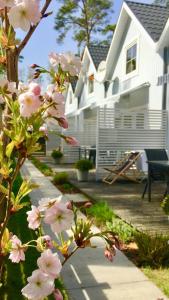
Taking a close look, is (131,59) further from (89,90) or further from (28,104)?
(28,104)

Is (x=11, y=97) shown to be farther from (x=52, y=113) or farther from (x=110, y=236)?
(x=110, y=236)

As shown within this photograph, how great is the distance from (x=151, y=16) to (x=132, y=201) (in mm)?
10071

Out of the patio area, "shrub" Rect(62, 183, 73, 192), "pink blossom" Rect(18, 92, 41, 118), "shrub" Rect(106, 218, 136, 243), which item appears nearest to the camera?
"pink blossom" Rect(18, 92, 41, 118)

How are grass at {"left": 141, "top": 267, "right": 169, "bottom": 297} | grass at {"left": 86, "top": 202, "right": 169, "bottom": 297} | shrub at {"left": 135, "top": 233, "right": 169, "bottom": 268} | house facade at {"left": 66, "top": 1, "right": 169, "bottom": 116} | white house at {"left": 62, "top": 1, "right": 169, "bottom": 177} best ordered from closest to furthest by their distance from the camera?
grass at {"left": 141, "top": 267, "right": 169, "bottom": 297}, grass at {"left": 86, "top": 202, "right": 169, "bottom": 297}, shrub at {"left": 135, "top": 233, "right": 169, "bottom": 268}, white house at {"left": 62, "top": 1, "right": 169, "bottom": 177}, house facade at {"left": 66, "top": 1, "right": 169, "bottom": 116}

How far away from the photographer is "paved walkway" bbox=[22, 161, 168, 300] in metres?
3.58

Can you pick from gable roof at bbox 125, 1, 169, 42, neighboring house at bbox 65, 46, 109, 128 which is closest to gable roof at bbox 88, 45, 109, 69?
neighboring house at bbox 65, 46, 109, 128

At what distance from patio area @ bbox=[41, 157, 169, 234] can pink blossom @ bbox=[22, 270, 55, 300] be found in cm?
450

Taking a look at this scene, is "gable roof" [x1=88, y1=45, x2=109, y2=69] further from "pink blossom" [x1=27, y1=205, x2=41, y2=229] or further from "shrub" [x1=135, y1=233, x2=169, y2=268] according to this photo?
"pink blossom" [x1=27, y1=205, x2=41, y2=229]

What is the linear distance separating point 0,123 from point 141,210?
6.07 meters

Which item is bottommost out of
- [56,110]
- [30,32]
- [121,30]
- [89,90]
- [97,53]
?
[56,110]

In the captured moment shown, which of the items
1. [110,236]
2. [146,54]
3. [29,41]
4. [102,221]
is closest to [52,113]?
[29,41]

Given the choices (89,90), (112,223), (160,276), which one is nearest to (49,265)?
(160,276)

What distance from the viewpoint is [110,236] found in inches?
70.5

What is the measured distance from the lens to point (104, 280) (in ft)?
12.9
